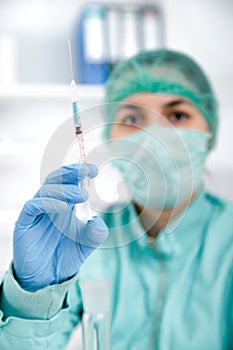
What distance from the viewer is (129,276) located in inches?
48.4

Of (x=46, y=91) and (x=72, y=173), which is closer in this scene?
(x=72, y=173)

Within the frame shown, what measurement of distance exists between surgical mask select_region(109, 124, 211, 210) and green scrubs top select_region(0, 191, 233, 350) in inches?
2.5

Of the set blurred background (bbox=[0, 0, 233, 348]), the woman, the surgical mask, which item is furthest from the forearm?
blurred background (bbox=[0, 0, 233, 348])

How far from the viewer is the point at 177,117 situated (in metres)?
1.27

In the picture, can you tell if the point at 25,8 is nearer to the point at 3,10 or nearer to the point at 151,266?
the point at 3,10

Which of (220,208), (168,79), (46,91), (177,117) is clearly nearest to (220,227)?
(220,208)

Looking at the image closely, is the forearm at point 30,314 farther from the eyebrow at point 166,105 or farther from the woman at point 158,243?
the eyebrow at point 166,105

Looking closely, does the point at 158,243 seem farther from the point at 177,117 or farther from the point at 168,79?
the point at 168,79

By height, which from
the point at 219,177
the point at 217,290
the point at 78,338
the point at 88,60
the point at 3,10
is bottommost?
the point at 78,338

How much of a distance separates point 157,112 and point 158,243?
33 cm

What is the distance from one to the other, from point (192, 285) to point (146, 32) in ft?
3.42

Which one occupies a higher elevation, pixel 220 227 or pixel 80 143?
pixel 80 143

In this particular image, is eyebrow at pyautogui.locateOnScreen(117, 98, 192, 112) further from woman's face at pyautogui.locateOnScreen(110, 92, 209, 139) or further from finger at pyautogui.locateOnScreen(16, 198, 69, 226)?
finger at pyautogui.locateOnScreen(16, 198, 69, 226)

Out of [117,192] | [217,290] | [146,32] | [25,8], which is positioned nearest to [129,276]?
[217,290]
